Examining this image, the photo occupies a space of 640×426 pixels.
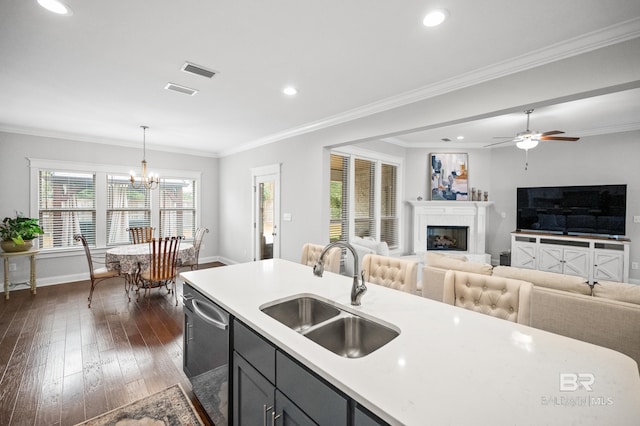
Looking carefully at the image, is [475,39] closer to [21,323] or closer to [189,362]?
[189,362]

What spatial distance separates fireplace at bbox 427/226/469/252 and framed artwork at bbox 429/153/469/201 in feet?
2.25

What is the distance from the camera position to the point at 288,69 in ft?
8.56

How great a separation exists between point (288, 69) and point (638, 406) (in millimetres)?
2867

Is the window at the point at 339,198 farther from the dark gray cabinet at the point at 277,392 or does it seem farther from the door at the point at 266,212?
the dark gray cabinet at the point at 277,392

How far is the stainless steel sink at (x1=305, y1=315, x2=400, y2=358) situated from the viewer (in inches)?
56.3

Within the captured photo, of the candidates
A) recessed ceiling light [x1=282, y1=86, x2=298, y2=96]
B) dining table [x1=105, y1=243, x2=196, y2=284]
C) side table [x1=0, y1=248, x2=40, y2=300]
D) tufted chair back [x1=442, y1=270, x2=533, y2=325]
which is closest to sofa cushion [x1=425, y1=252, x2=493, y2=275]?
tufted chair back [x1=442, y1=270, x2=533, y2=325]

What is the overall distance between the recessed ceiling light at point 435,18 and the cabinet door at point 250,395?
91.4 inches

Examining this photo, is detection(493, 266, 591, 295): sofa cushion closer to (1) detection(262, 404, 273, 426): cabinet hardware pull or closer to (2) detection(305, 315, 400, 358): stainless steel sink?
(2) detection(305, 315, 400, 358): stainless steel sink

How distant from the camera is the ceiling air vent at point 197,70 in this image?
8.30 ft

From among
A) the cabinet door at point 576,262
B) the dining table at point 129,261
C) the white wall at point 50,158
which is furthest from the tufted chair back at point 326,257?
the cabinet door at point 576,262

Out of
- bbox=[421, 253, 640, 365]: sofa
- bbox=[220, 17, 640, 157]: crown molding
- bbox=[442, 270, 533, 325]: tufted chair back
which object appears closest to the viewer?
bbox=[442, 270, 533, 325]: tufted chair back

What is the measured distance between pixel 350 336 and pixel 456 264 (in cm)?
189

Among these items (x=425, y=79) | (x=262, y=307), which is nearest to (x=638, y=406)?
(x=262, y=307)

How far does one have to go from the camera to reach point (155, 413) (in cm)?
200
